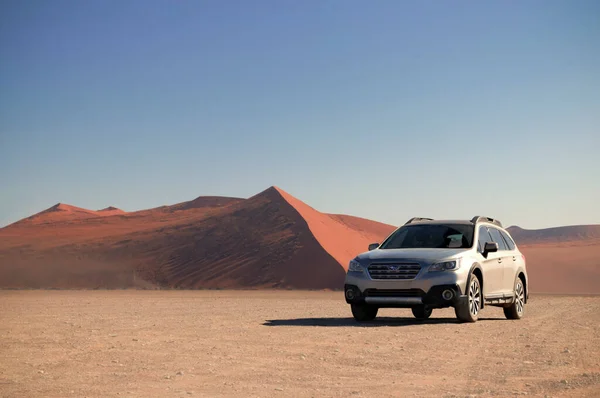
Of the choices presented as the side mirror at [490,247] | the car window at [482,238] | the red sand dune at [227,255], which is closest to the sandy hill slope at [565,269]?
the red sand dune at [227,255]

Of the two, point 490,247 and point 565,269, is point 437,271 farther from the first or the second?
point 565,269

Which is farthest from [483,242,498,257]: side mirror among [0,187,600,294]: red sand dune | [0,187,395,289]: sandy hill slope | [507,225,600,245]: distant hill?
[507,225,600,245]: distant hill

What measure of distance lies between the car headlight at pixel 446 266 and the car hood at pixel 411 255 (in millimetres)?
107

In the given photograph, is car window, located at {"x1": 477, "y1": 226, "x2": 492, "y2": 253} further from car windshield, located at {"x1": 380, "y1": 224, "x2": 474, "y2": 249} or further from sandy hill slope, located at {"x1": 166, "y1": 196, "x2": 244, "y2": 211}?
sandy hill slope, located at {"x1": 166, "y1": 196, "x2": 244, "y2": 211}

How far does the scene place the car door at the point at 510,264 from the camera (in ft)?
54.8

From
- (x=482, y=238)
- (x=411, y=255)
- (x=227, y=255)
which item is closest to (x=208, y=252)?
(x=227, y=255)

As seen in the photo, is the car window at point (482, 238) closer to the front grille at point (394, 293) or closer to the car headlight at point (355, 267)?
the front grille at point (394, 293)

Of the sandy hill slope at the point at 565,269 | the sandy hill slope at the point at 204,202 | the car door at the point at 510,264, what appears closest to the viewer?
the car door at the point at 510,264

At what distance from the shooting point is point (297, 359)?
989 cm

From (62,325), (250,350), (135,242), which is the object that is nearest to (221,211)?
(135,242)

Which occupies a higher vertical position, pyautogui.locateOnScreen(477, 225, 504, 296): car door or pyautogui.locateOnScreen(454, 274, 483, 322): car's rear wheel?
pyautogui.locateOnScreen(477, 225, 504, 296): car door

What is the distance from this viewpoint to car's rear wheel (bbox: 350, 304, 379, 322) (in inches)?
619

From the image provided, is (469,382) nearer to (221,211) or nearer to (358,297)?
(358,297)

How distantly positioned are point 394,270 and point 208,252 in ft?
163
